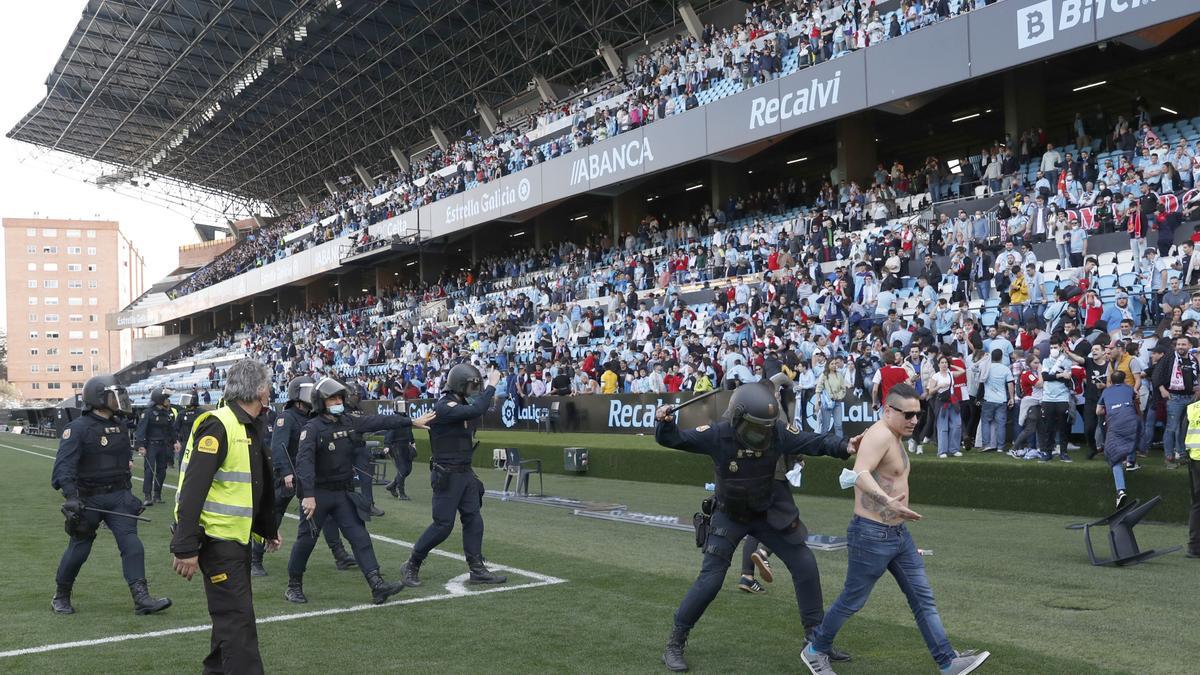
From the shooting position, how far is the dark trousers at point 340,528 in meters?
7.87

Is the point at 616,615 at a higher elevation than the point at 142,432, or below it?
below

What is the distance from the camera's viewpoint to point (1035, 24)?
794 inches

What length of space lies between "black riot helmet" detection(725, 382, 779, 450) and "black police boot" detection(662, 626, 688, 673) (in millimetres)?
1223

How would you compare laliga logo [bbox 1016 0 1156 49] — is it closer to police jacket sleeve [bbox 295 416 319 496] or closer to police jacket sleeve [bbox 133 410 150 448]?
police jacket sleeve [bbox 295 416 319 496]

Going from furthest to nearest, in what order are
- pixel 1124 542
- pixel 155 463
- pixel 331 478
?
pixel 155 463 < pixel 1124 542 < pixel 331 478

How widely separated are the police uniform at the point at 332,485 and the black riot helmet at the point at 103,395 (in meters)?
1.53

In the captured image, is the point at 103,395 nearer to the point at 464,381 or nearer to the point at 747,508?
the point at 464,381

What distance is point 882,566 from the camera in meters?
5.33

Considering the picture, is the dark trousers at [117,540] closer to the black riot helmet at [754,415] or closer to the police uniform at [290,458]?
the police uniform at [290,458]

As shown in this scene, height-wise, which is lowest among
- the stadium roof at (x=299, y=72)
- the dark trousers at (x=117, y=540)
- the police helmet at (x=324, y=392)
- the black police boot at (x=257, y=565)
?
the black police boot at (x=257, y=565)

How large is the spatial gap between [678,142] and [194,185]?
50386 millimetres

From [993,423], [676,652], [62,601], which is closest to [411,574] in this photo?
[62,601]

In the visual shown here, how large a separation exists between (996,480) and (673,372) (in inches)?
320

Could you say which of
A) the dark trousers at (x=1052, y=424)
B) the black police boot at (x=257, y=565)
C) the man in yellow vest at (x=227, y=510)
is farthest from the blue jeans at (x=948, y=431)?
the man in yellow vest at (x=227, y=510)
